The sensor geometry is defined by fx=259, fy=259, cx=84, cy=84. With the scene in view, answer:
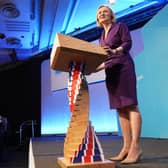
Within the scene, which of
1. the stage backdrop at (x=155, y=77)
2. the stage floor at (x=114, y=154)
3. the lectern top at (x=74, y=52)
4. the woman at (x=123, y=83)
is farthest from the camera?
the stage backdrop at (x=155, y=77)

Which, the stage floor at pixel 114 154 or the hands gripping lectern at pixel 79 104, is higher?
the hands gripping lectern at pixel 79 104

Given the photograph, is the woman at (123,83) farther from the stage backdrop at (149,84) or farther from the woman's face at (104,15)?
the stage backdrop at (149,84)

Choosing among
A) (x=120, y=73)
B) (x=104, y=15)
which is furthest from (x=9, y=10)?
(x=120, y=73)

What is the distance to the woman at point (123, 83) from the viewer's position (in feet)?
4.51

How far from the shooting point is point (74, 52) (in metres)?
1.06

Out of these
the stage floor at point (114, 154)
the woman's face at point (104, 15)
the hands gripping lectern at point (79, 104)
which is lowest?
the stage floor at point (114, 154)

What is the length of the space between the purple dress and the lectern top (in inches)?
9.2

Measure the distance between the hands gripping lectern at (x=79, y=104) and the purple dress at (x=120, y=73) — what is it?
0.77 ft

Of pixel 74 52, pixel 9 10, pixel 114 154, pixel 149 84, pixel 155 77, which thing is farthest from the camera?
pixel 9 10

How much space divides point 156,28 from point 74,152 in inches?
124

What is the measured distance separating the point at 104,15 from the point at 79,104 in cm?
60

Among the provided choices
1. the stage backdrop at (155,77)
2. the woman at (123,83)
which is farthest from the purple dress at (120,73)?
the stage backdrop at (155,77)

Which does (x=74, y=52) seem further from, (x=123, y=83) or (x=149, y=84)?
(x=149, y=84)

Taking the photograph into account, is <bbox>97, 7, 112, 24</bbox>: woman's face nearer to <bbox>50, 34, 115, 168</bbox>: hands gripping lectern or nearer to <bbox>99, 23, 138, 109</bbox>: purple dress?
<bbox>99, 23, 138, 109</bbox>: purple dress
